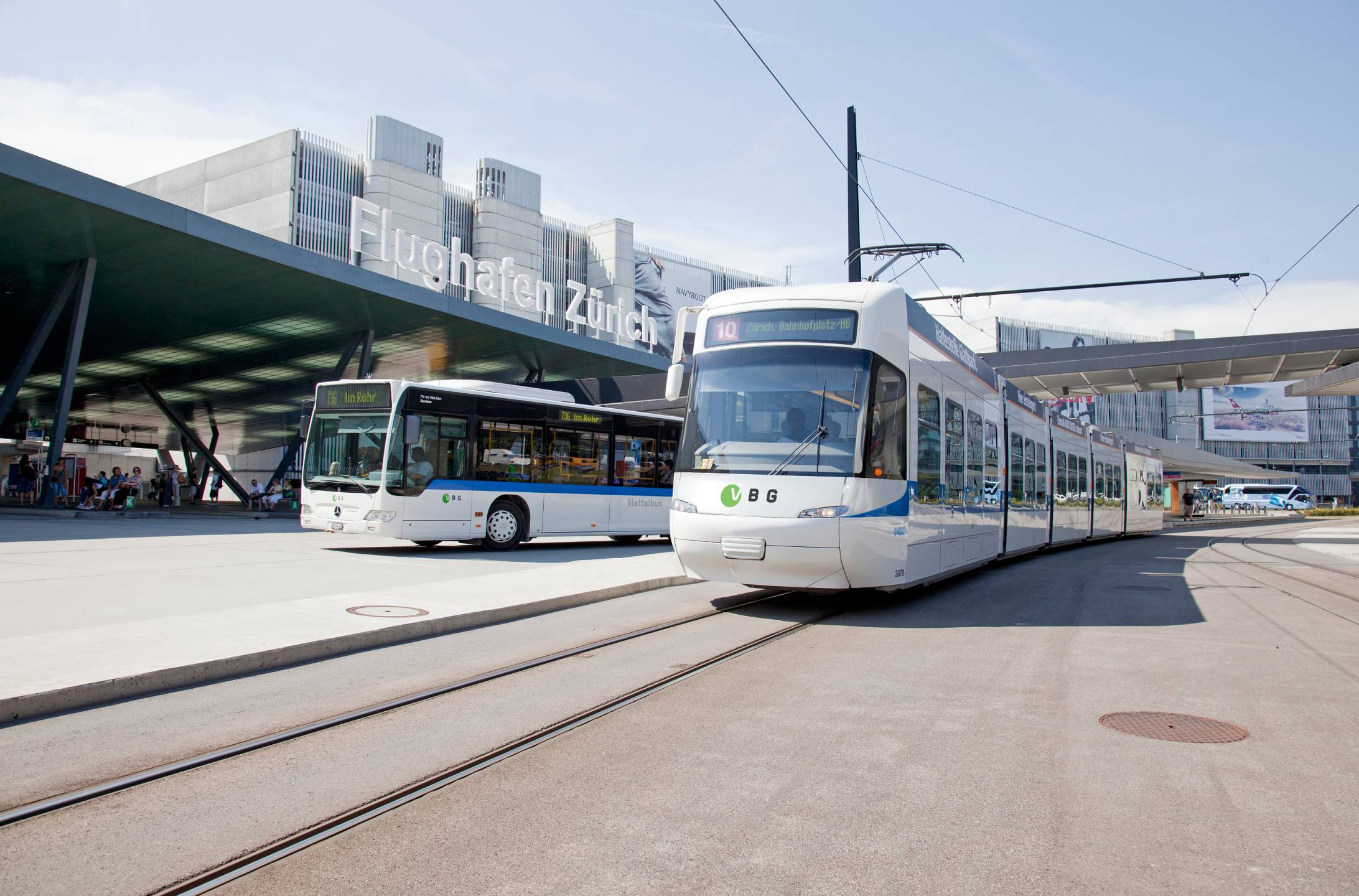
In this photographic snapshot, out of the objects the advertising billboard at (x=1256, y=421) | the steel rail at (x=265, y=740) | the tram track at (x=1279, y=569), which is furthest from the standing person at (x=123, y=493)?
the advertising billboard at (x=1256, y=421)

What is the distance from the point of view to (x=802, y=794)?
13.8 ft

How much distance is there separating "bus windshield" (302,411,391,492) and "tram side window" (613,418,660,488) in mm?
5653

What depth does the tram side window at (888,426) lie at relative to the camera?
30.5 ft

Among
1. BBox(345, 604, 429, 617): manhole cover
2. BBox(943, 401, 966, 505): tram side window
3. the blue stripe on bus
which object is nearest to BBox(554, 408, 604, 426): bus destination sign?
the blue stripe on bus

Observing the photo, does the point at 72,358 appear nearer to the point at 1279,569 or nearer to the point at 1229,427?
the point at 1279,569

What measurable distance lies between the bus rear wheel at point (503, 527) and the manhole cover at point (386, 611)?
825 cm

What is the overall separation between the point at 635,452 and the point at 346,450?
21.6ft

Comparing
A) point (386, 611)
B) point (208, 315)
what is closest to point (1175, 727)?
point (386, 611)

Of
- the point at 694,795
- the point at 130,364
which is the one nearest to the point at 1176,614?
the point at 694,795

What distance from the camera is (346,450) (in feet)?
54.2

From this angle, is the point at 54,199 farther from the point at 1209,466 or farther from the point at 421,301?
the point at 1209,466

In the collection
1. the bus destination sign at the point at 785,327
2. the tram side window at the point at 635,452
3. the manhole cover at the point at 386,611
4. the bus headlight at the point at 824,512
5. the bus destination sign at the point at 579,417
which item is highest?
the bus destination sign at the point at 785,327

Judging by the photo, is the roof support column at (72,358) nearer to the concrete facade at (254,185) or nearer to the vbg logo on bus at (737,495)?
the vbg logo on bus at (737,495)

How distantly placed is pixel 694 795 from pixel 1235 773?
2655 millimetres
